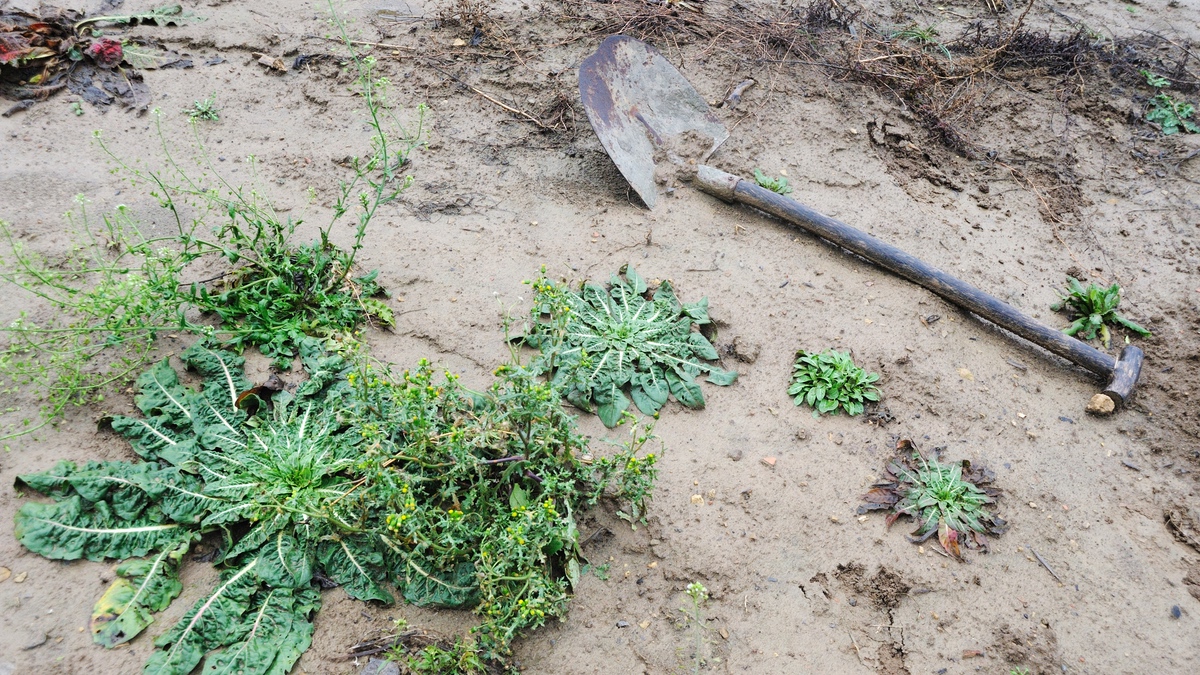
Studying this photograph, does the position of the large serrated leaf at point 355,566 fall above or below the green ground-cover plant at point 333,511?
below

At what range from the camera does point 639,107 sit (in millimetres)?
4250

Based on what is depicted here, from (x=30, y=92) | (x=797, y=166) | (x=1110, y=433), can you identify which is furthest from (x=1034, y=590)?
(x=30, y=92)

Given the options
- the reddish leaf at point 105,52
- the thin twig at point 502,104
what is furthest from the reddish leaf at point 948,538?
the reddish leaf at point 105,52

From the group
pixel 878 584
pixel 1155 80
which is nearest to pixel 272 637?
pixel 878 584

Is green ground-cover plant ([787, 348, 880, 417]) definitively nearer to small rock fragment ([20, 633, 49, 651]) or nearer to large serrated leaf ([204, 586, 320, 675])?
large serrated leaf ([204, 586, 320, 675])

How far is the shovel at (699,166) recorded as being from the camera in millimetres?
3402

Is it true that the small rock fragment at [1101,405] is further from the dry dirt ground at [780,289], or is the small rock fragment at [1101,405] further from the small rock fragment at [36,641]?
the small rock fragment at [36,641]

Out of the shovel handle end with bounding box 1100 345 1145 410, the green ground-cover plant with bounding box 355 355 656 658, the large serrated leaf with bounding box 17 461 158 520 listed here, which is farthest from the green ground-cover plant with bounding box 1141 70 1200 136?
the large serrated leaf with bounding box 17 461 158 520

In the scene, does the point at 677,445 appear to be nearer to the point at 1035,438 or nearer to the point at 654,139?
the point at 1035,438

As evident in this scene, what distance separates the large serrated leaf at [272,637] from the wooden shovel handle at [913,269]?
9.74 ft

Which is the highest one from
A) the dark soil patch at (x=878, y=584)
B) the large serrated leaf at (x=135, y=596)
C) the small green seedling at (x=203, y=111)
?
the small green seedling at (x=203, y=111)

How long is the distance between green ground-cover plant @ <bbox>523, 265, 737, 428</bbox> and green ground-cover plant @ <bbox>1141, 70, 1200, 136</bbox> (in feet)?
12.6

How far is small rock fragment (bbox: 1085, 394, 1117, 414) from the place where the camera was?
327 centimetres

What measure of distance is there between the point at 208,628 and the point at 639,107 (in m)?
3.44
